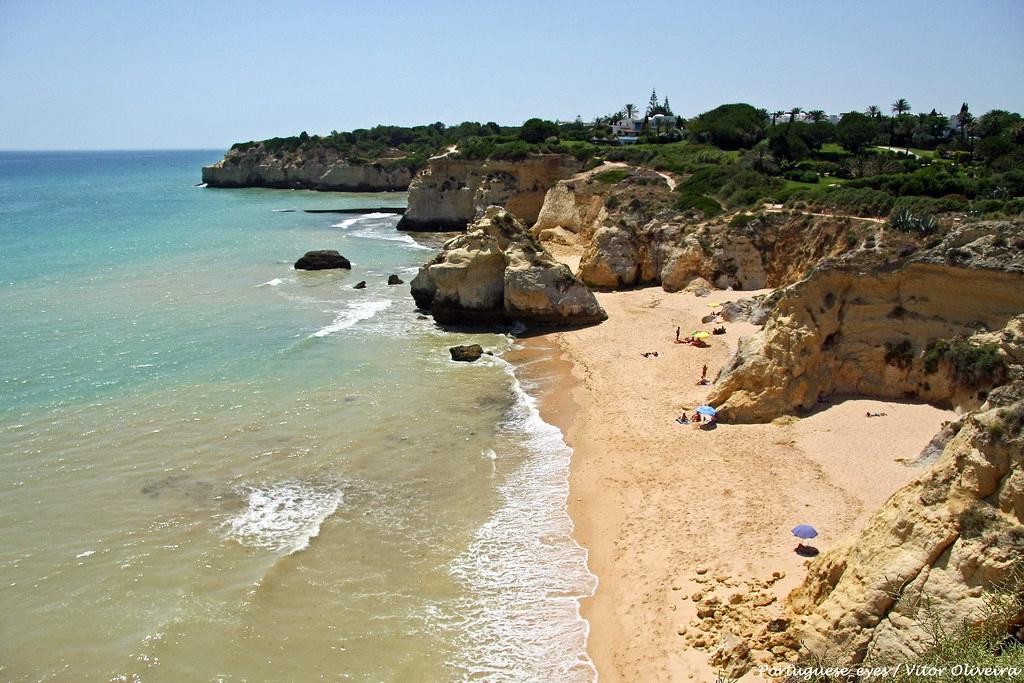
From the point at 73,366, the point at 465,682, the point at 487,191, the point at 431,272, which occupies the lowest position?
the point at 465,682

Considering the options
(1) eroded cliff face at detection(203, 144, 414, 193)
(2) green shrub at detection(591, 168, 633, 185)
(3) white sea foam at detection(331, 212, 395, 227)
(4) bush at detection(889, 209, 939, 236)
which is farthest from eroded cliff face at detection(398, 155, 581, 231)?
(1) eroded cliff face at detection(203, 144, 414, 193)

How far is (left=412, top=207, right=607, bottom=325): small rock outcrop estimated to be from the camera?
29.6 meters

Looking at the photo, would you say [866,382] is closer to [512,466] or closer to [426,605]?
[512,466]

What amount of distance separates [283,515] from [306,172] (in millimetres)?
100299

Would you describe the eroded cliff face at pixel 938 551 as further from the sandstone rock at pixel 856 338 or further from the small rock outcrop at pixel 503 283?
the small rock outcrop at pixel 503 283

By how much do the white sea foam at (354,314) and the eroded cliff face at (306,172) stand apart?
227 ft

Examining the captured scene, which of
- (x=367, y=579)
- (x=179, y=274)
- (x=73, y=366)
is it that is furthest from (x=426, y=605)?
(x=179, y=274)

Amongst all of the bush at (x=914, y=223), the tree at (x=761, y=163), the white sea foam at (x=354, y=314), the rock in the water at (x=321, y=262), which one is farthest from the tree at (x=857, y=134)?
the white sea foam at (x=354, y=314)

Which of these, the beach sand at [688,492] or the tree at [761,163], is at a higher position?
the tree at [761,163]

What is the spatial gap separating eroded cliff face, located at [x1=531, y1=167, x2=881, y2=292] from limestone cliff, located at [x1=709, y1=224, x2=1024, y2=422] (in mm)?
9371

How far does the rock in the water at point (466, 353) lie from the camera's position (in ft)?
85.3

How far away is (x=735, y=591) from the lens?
1195 centimetres

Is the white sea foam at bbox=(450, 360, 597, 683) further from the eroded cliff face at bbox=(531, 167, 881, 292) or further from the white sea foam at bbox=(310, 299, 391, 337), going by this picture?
the eroded cliff face at bbox=(531, 167, 881, 292)

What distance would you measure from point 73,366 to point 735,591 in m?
22.5
